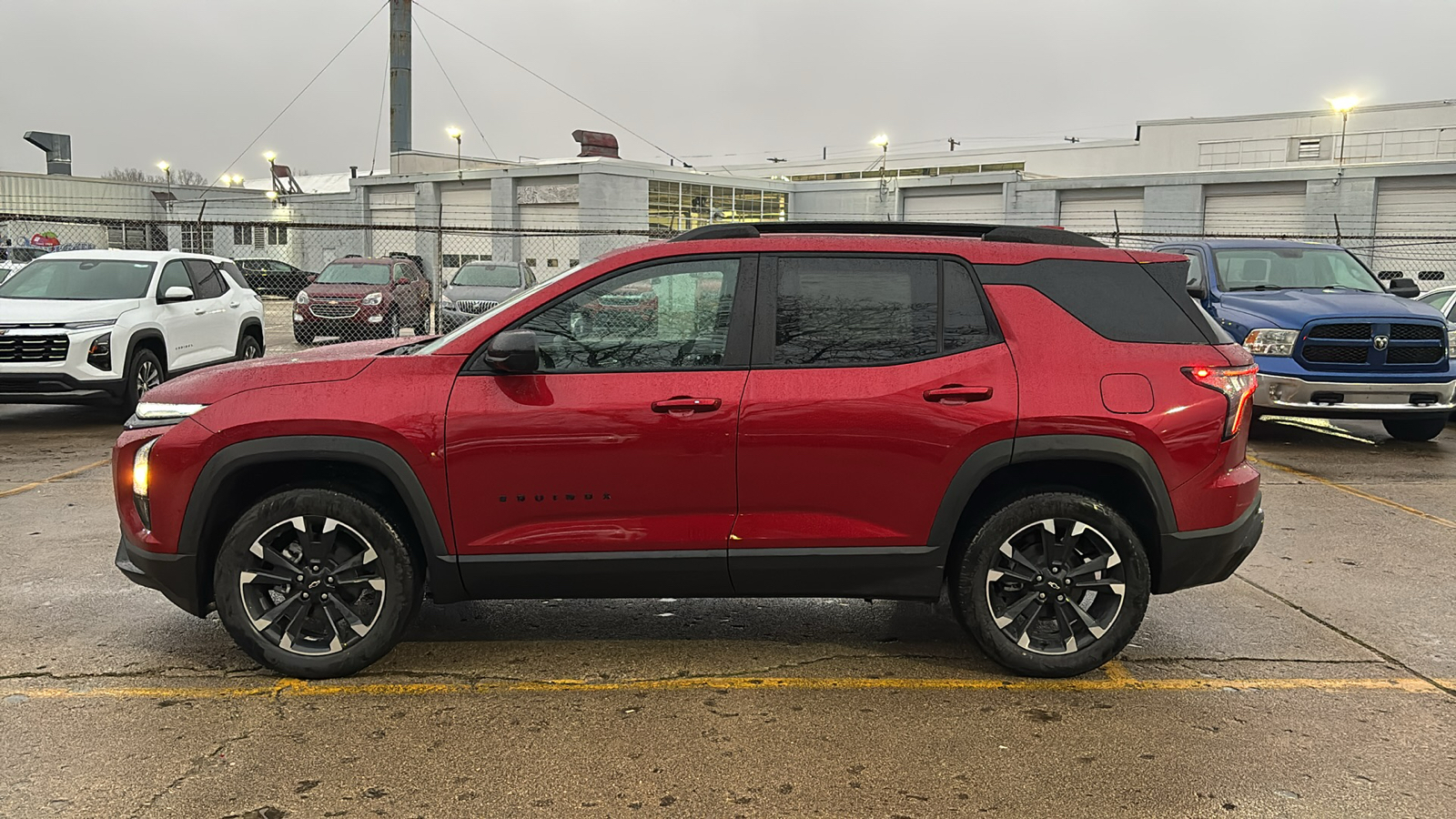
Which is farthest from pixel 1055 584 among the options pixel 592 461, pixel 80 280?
pixel 80 280

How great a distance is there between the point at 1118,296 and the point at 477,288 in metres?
17.8

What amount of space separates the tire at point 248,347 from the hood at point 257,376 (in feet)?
32.6

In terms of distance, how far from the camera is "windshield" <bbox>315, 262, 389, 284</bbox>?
20.9 meters

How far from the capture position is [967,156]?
67.6 metres

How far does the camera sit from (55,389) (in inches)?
419

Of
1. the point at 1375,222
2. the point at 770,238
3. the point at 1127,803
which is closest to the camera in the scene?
the point at 1127,803

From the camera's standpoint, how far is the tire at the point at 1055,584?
4.42 metres

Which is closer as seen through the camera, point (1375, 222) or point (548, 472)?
point (548, 472)

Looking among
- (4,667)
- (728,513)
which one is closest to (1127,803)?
(728,513)

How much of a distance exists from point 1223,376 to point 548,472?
8.83 ft

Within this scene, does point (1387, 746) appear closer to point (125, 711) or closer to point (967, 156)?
point (125, 711)

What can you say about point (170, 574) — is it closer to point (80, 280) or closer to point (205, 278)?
point (80, 280)

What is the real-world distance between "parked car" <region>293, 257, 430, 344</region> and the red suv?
16.0 m

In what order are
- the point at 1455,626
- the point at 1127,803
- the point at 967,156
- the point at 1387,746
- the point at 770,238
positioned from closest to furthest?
the point at 1127,803
the point at 1387,746
the point at 770,238
the point at 1455,626
the point at 967,156
